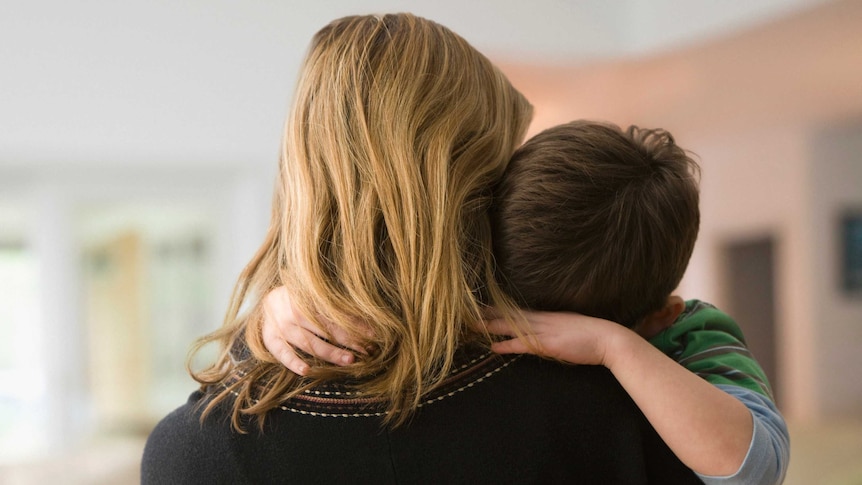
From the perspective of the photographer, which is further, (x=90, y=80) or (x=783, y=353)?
(x=783, y=353)

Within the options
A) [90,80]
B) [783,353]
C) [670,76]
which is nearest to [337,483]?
[90,80]

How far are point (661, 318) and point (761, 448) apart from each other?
0.19m

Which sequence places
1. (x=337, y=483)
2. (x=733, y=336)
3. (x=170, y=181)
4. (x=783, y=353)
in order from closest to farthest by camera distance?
(x=337, y=483) < (x=733, y=336) < (x=170, y=181) < (x=783, y=353)

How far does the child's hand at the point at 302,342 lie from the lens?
32.4 inches

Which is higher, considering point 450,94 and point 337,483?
point 450,94

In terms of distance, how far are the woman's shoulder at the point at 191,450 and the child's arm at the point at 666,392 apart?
0.27m

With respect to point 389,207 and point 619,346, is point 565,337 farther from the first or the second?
point 389,207

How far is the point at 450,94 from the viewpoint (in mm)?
861

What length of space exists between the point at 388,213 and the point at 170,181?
4.34 metres

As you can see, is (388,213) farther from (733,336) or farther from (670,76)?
(670,76)

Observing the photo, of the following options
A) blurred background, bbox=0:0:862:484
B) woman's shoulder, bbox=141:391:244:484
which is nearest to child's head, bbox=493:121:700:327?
woman's shoulder, bbox=141:391:244:484

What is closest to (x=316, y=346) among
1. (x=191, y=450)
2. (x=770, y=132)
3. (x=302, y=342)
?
(x=302, y=342)

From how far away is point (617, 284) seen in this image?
0.88 metres

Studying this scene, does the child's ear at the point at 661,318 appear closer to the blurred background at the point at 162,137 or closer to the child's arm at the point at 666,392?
the child's arm at the point at 666,392
